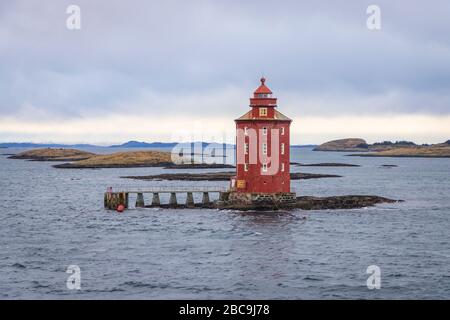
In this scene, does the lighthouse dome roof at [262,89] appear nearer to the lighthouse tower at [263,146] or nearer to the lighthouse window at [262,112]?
the lighthouse tower at [263,146]

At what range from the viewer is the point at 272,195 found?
223 feet

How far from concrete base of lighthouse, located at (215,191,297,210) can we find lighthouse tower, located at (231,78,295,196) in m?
0.38

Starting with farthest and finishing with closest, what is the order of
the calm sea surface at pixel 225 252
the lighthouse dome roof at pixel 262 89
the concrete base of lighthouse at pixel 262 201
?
the concrete base of lighthouse at pixel 262 201 → the lighthouse dome roof at pixel 262 89 → the calm sea surface at pixel 225 252

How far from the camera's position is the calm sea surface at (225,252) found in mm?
38875

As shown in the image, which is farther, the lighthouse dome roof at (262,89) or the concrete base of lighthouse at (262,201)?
the concrete base of lighthouse at (262,201)

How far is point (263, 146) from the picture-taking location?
67562mm

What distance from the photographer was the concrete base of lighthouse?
6775 centimetres

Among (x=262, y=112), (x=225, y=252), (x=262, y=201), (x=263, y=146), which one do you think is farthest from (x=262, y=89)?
(x=225, y=252)

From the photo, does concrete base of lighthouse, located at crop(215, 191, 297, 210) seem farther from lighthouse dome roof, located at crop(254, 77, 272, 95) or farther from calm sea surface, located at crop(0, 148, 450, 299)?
lighthouse dome roof, located at crop(254, 77, 272, 95)

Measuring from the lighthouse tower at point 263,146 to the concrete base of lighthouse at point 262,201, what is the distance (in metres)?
0.38

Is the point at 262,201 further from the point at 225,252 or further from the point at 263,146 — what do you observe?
the point at 225,252

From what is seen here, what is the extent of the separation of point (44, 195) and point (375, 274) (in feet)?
221

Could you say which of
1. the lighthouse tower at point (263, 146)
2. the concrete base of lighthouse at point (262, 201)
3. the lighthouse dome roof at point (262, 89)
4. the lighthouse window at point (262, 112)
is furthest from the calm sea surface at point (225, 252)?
the lighthouse dome roof at point (262, 89)
